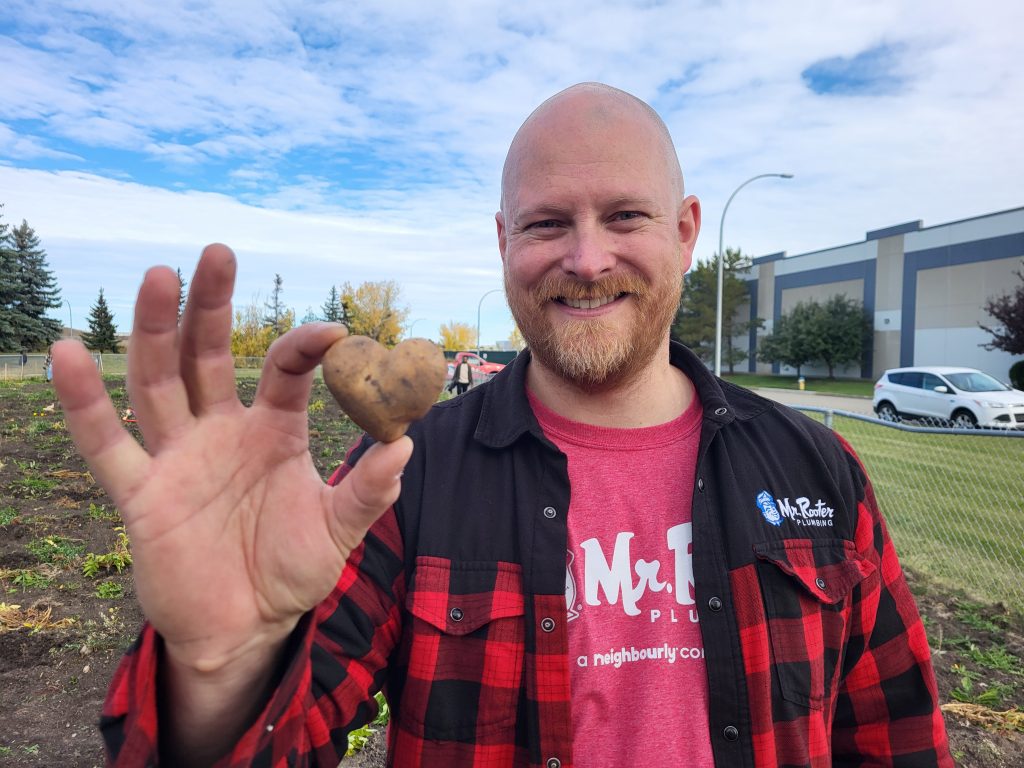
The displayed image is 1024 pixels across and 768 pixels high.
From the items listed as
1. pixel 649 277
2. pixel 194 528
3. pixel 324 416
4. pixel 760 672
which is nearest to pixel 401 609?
pixel 194 528

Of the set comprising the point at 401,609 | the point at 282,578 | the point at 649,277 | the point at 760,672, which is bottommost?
the point at 760,672

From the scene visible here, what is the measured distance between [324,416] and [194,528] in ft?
40.7

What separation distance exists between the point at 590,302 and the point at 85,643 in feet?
12.8

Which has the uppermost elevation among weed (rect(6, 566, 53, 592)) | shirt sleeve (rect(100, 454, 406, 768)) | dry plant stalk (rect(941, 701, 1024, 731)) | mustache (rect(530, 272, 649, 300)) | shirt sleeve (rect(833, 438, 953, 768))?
mustache (rect(530, 272, 649, 300))

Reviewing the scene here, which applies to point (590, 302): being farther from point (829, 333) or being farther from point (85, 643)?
point (829, 333)

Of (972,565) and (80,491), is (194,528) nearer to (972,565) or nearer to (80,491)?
(972,565)

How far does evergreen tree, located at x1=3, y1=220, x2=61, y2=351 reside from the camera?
133ft

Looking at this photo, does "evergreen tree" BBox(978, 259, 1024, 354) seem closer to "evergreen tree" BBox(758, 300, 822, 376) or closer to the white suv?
"evergreen tree" BBox(758, 300, 822, 376)

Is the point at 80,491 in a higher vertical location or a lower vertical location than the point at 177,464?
lower

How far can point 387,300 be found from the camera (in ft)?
201

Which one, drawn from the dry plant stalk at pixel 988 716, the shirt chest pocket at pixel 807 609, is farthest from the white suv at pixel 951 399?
the shirt chest pocket at pixel 807 609

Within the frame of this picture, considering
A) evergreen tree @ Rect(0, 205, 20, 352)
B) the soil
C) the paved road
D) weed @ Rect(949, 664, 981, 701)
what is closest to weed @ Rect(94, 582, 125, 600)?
the soil

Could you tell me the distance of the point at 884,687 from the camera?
5.76 ft

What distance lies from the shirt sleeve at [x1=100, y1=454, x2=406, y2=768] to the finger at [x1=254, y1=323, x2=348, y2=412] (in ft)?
1.25
